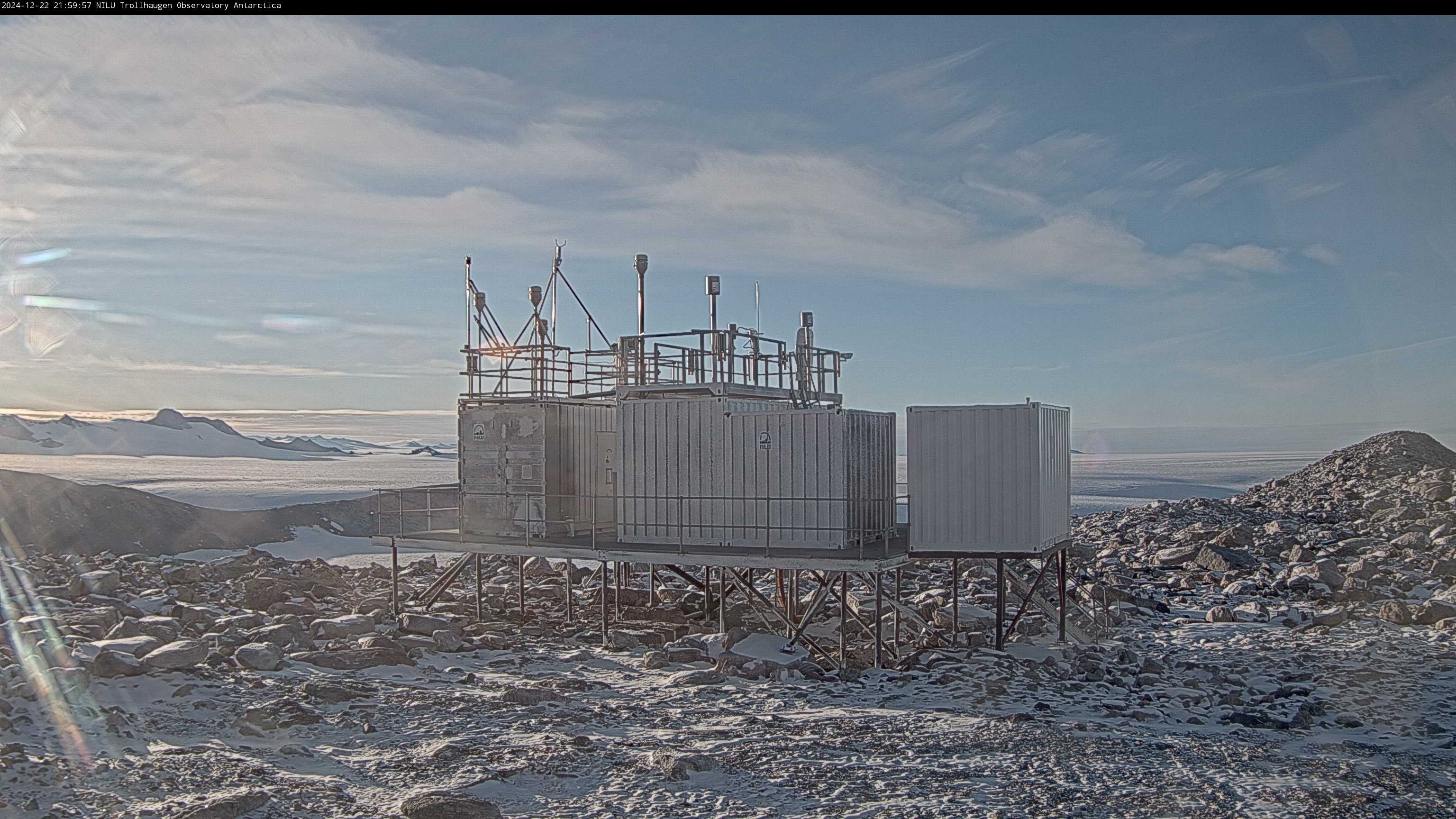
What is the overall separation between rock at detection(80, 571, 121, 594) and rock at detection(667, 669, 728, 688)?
16385 mm

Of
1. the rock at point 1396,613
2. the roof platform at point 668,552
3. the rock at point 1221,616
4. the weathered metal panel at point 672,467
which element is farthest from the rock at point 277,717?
the rock at point 1396,613

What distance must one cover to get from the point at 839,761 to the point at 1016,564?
20.1m

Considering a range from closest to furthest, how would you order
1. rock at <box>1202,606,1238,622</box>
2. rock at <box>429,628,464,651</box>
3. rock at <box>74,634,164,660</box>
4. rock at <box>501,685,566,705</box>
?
rock at <box>501,685,566,705</box> → rock at <box>74,634,164,660</box> → rock at <box>429,628,464,651</box> → rock at <box>1202,606,1238,622</box>

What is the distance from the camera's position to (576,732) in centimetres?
1441

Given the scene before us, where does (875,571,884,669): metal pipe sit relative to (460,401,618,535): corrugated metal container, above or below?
below

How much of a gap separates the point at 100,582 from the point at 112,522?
19795 mm

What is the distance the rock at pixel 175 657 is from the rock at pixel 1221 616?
67.0 feet

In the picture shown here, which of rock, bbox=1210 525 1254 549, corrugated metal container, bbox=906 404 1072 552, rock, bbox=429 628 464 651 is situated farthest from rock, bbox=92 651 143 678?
rock, bbox=1210 525 1254 549

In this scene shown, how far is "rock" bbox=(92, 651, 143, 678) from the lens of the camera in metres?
16.1

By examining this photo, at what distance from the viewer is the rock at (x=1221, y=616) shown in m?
23.6

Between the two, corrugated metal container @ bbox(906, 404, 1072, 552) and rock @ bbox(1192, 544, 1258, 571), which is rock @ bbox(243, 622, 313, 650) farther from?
rock @ bbox(1192, 544, 1258, 571)

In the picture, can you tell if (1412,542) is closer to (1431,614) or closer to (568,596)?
(1431,614)

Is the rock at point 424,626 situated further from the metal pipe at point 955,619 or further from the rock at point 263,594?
the metal pipe at point 955,619

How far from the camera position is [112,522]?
43.1m
